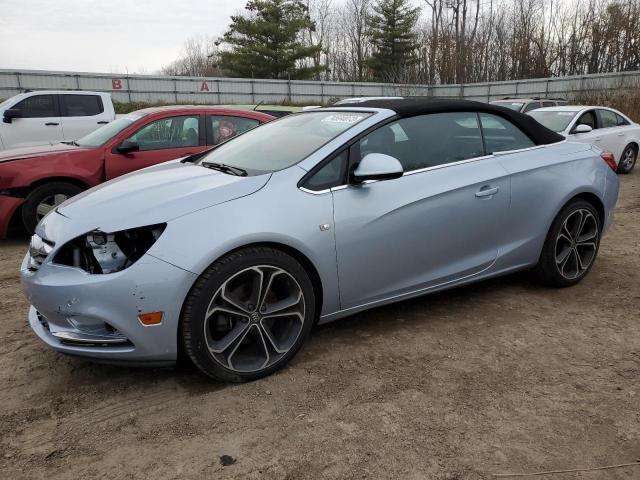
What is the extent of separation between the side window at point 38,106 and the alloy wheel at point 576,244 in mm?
9832

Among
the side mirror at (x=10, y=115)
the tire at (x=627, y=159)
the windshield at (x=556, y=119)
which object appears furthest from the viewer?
the tire at (x=627, y=159)

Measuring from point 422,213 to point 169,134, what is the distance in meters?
4.12

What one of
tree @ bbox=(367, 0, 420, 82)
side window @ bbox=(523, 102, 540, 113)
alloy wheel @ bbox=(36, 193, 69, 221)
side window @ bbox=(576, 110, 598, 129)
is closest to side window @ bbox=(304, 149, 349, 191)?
alloy wheel @ bbox=(36, 193, 69, 221)

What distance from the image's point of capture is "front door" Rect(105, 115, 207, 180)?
5945mm

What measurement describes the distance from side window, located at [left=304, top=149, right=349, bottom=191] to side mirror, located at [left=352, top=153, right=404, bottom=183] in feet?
0.36

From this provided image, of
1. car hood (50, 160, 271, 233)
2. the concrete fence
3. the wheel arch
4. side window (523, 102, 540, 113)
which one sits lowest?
the wheel arch

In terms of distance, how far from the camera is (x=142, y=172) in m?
3.58

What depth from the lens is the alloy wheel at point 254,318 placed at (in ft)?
8.56

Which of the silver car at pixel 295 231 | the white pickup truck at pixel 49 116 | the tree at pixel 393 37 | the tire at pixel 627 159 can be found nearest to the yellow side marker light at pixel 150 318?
the silver car at pixel 295 231

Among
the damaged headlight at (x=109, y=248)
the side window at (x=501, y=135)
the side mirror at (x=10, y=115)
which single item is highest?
the side mirror at (x=10, y=115)

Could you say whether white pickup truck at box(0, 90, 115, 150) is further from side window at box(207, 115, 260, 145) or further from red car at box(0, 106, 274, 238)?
side window at box(207, 115, 260, 145)

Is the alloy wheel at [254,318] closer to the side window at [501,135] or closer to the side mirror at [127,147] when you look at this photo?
the side window at [501,135]

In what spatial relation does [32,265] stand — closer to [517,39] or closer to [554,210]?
[554,210]

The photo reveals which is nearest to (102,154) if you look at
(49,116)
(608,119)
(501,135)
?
(501,135)
